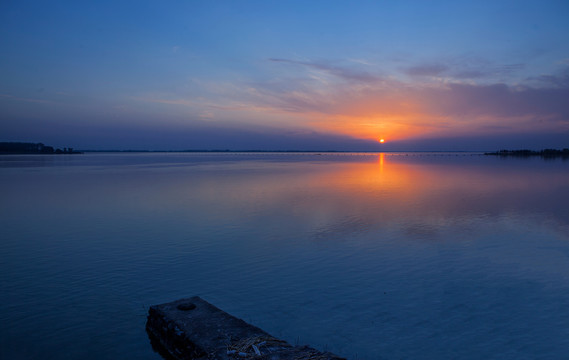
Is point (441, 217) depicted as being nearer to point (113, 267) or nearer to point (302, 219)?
point (302, 219)

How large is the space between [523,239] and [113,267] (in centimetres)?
1126

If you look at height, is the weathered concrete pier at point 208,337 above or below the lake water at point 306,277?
above

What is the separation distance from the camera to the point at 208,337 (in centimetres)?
445

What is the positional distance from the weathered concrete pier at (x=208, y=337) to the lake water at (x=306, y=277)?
0.41 m

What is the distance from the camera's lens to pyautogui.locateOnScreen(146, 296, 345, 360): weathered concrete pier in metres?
4.04

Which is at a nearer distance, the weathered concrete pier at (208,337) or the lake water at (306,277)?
the weathered concrete pier at (208,337)

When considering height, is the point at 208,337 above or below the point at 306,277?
above

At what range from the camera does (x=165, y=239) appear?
33.6 feet

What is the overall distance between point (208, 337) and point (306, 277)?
317 centimetres

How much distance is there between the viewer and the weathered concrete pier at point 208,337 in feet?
13.3

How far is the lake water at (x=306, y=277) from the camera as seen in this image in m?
5.01

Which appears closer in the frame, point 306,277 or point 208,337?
point 208,337

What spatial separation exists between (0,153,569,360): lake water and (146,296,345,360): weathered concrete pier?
0.41 meters

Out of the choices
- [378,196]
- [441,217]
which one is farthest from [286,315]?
[378,196]
